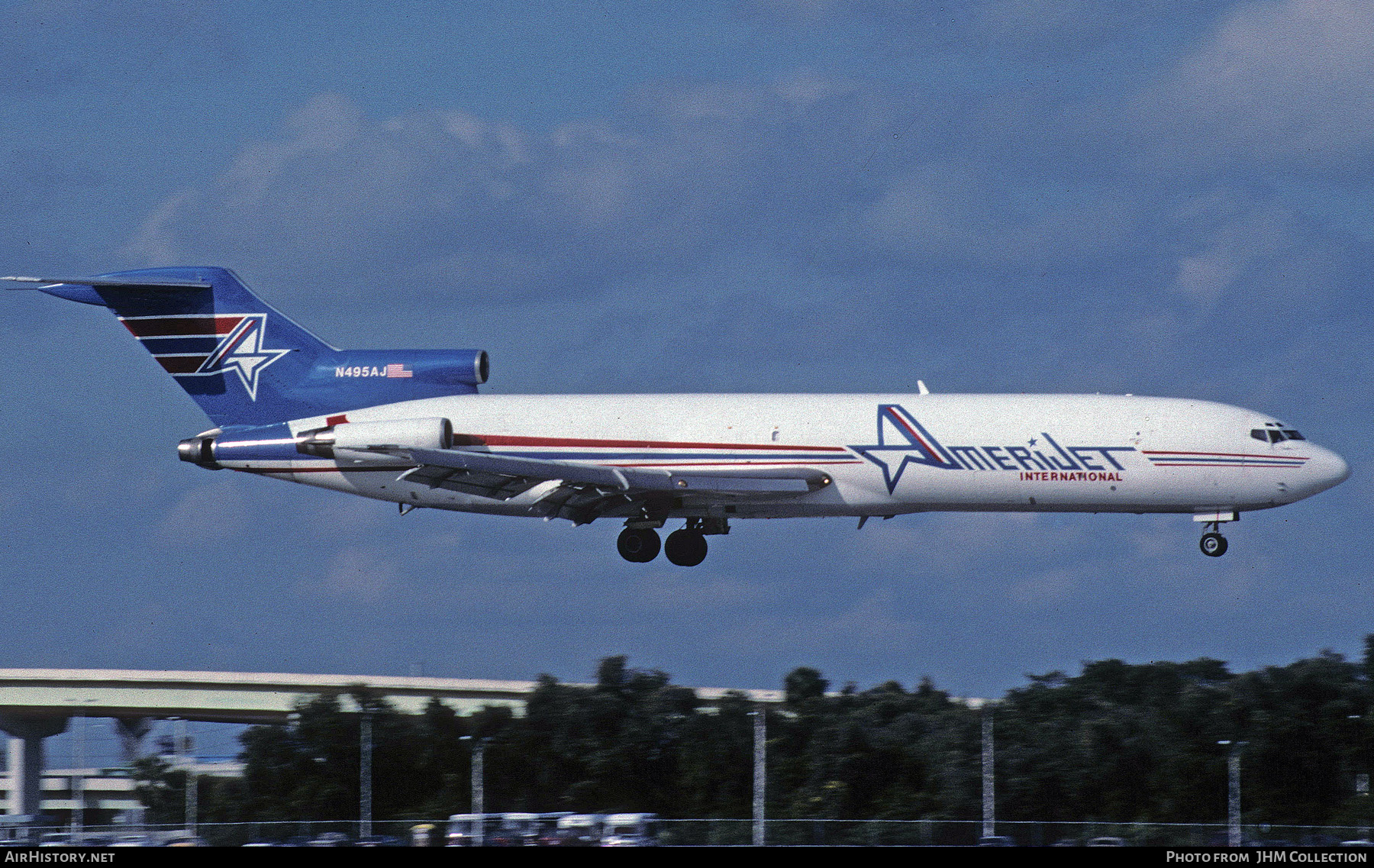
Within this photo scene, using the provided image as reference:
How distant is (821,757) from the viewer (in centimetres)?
5741

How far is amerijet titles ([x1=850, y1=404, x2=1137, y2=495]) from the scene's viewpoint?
44.0 metres

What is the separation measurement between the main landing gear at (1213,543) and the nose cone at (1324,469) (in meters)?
2.25

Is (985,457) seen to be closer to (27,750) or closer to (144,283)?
(144,283)

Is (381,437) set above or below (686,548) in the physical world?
above

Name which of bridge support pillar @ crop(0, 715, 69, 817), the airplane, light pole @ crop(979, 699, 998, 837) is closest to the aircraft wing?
the airplane

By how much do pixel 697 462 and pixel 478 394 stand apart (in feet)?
21.8

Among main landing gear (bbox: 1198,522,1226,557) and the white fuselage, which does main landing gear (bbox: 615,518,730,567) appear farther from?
main landing gear (bbox: 1198,522,1226,557)

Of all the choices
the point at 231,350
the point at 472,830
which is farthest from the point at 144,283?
the point at 472,830

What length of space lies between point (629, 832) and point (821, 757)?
1694 cm

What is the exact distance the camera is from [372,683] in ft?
225

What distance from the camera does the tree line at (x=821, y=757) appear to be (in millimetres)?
55469

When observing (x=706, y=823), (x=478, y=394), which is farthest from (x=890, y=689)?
(x=706, y=823)
